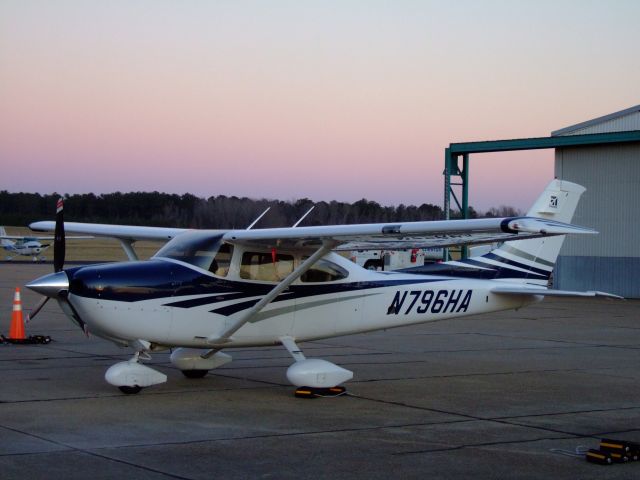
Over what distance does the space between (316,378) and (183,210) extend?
136 ft

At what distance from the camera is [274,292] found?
34.7 ft

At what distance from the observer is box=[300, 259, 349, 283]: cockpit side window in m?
11.4

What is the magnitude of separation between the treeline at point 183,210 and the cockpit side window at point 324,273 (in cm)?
2057

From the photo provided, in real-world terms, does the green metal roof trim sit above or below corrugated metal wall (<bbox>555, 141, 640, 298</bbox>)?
above

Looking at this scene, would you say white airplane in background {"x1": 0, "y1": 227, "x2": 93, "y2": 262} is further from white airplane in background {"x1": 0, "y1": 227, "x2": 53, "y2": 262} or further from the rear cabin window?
the rear cabin window

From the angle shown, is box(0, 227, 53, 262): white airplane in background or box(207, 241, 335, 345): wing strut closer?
box(207, 241, 335, 345): wing strut

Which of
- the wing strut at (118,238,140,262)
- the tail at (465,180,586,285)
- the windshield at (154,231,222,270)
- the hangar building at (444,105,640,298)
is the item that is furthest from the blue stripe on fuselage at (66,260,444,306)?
the hangar building at (444,105,640,298)

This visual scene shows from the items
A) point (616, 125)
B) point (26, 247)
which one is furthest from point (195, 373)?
point (26, 247)

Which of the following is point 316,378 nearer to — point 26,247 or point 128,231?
point 128,231

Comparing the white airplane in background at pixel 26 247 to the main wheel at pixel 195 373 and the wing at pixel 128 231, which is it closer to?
the wing at pixel 128 231

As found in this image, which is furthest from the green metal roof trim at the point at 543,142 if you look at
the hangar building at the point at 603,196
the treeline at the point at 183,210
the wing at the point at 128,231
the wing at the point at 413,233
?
the wing at the point at 128,231

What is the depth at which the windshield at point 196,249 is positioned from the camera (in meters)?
10.6

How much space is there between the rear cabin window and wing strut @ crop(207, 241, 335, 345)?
402 mm

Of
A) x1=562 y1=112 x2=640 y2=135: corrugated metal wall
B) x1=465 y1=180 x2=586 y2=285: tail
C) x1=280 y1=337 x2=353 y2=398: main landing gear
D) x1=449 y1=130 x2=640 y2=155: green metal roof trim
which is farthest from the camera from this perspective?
x1=562 y1=112 x2=640 y2=135: corrugated metal wall
